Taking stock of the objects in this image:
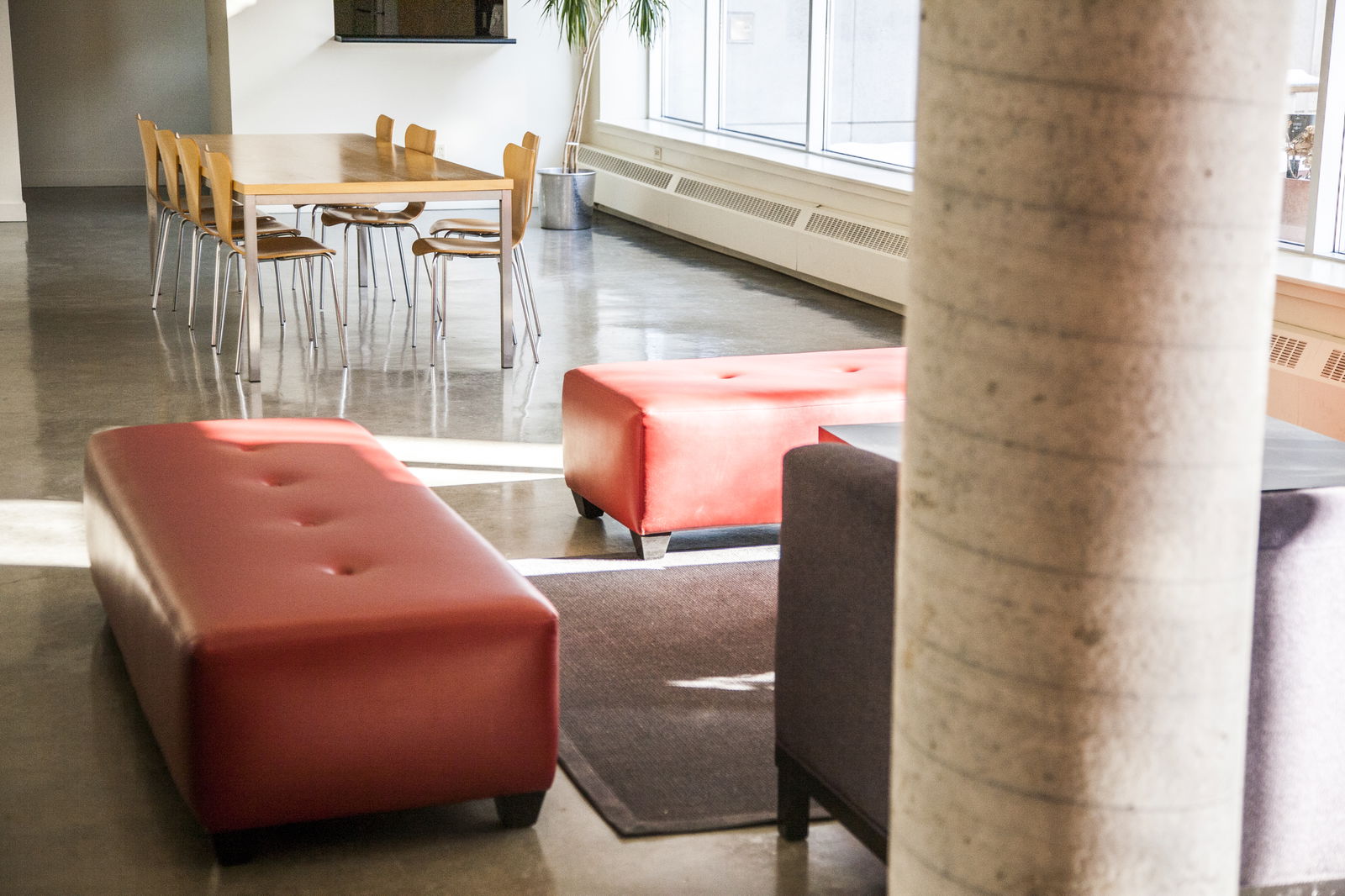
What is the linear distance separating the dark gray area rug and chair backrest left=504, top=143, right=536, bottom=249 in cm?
311

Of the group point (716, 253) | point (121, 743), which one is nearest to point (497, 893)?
point (121, 743)

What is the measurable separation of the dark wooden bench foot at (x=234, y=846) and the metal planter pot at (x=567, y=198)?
876 cm

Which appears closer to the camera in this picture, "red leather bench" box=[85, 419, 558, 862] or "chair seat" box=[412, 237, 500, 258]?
"red leather bench" box=[85, 419, 558, 862]

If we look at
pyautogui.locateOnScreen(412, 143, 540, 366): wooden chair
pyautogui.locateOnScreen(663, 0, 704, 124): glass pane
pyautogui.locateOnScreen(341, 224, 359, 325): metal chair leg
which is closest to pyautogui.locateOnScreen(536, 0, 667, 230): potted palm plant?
pyautogui.locateOnScreen(663, 0, 704, 124): glass pane

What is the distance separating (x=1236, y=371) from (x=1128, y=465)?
4.0 inches

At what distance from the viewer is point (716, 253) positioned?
10305mm

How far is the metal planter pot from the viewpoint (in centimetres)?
1098

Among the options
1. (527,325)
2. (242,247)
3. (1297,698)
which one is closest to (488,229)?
(527,325)

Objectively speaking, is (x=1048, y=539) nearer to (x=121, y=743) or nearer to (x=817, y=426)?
(x=121, y=743)

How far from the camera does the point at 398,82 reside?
1212 cm

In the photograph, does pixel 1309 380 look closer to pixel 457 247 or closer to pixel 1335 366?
pixel 1335 366

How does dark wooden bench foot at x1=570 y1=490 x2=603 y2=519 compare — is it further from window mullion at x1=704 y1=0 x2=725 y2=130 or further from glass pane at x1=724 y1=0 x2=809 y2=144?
window mullion at x1=704 y1=0 x2=725 y2=130

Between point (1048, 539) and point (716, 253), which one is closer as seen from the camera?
point (1048, 539)

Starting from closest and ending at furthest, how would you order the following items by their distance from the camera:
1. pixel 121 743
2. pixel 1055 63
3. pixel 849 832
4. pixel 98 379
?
pixel 1055 63 → pixel 849 832 → pixel 121 743 → pixel 98 379
